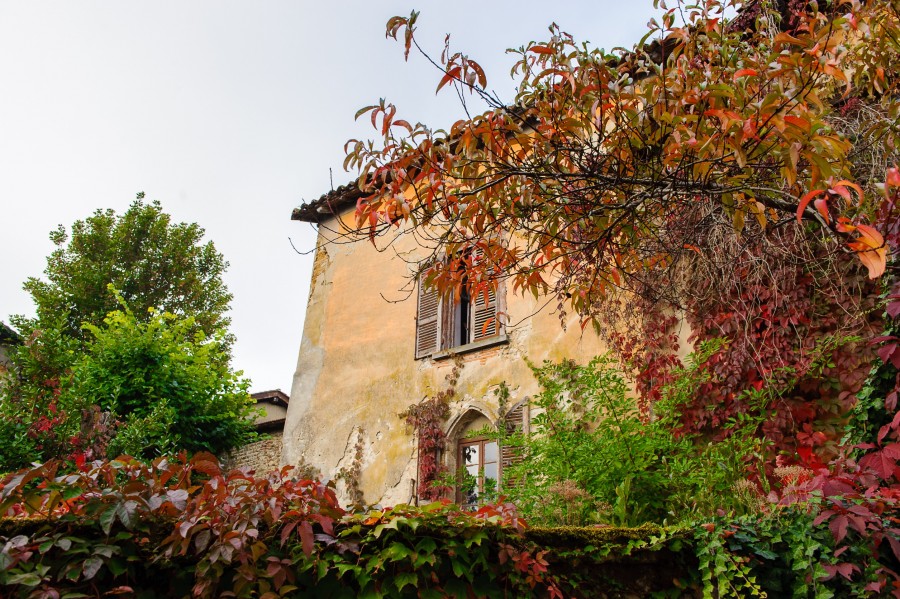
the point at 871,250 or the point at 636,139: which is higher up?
the point at 636,139

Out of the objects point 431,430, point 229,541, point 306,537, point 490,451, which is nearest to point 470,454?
point 490,451

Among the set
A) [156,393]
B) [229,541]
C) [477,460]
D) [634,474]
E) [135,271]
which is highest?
[135,271]

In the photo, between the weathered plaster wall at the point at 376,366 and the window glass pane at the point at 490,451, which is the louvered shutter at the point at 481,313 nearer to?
the weathered plaster wall at the point at 376,366

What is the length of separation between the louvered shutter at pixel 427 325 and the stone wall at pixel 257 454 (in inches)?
158


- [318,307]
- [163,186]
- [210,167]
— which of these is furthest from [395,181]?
[163,186]

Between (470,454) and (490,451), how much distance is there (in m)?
0.29

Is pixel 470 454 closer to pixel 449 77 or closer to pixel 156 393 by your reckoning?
pixel 156 393

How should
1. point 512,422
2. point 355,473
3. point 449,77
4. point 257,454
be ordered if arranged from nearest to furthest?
point 449,77
point 512,422
point 355,473
point 257,454

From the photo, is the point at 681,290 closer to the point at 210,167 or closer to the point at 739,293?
the point at 739,293

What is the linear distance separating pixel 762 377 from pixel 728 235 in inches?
51.0

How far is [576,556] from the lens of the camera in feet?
11.9

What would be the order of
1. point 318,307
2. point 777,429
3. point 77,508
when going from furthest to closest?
point 318,307, point 777,429, point 77,508

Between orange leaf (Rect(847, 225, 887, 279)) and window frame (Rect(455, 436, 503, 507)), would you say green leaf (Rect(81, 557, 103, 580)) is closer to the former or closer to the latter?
orange leaf (Rect(847, 225, 887, 279))

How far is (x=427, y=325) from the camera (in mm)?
9453
